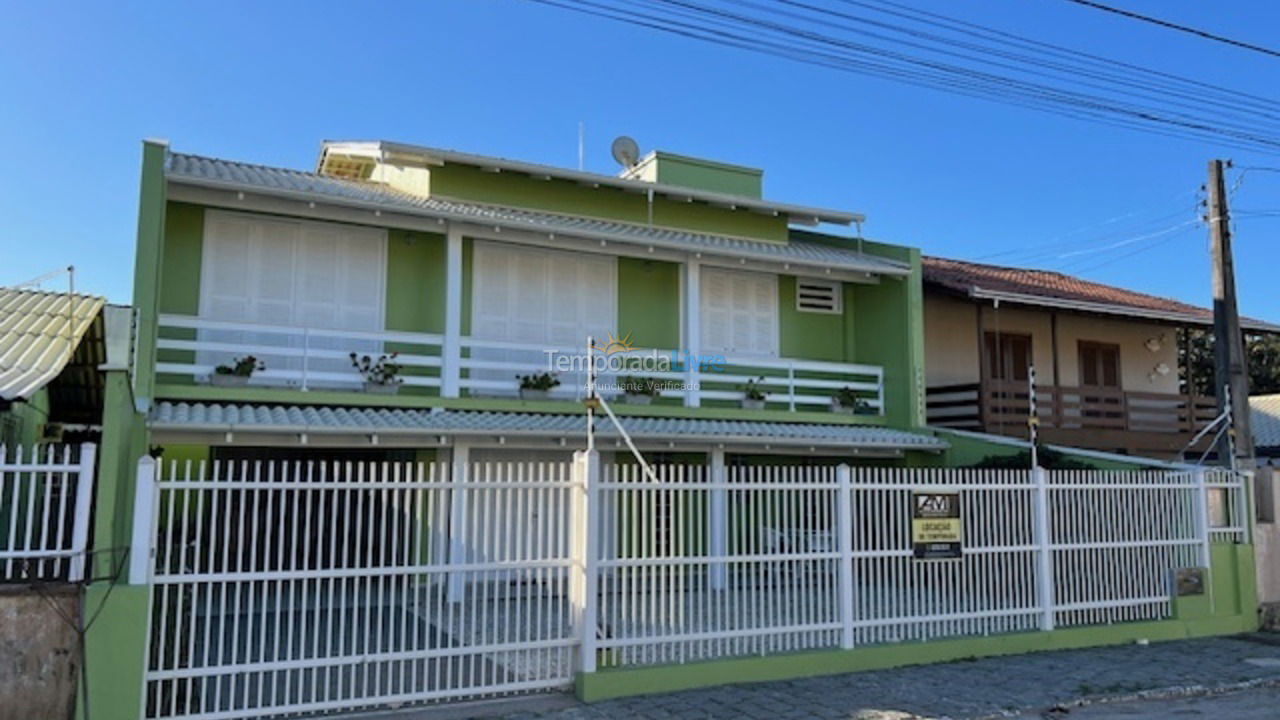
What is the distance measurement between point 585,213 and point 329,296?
4.82m

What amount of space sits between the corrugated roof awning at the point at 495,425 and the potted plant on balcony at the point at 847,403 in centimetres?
31

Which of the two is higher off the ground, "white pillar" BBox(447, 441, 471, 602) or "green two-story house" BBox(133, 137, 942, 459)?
"green two-story house" BBox(133, 137, 942, 459)

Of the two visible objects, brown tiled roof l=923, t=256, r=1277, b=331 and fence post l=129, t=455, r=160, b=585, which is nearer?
fence post l=129, t=455, r=160, b=585

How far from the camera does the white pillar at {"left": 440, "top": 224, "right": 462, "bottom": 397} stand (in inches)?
532

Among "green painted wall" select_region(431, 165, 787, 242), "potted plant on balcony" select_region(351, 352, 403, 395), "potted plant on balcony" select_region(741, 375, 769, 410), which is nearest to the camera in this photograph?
"potted plant on balcony" select_region(351, 352, 403, 395)

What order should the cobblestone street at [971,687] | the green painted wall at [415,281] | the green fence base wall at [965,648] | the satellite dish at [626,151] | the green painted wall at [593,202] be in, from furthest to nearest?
the satellite dish at [626,151] → the green painted wall at [593,202] → the green painted wall at [415,281] → the green fence base wall at [965,648] → the cobblestone street at [971,687]

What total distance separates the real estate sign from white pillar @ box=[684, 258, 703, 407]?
6.20m

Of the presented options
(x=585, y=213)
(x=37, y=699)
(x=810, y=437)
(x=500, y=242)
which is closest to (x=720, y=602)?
(x=37, y=699)

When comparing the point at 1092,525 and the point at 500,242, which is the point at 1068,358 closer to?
the point at 1092,525

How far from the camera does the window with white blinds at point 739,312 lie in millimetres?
16312

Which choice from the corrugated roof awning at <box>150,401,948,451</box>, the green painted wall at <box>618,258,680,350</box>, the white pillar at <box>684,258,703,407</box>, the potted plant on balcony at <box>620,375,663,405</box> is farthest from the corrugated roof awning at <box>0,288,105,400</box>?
the white pillar at <box>684,258,703,407</box>

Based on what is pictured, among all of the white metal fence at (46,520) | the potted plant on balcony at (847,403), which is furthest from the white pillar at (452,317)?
the white metal fence at (46,520)

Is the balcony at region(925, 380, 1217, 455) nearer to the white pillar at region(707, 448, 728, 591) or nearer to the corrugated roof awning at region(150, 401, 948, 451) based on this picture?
A: the corrugated roof awning at region(150, 401, 948, 451)

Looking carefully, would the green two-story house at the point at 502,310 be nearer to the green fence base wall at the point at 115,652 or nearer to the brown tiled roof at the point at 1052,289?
the brown tiled roof at the point at 1052,289
